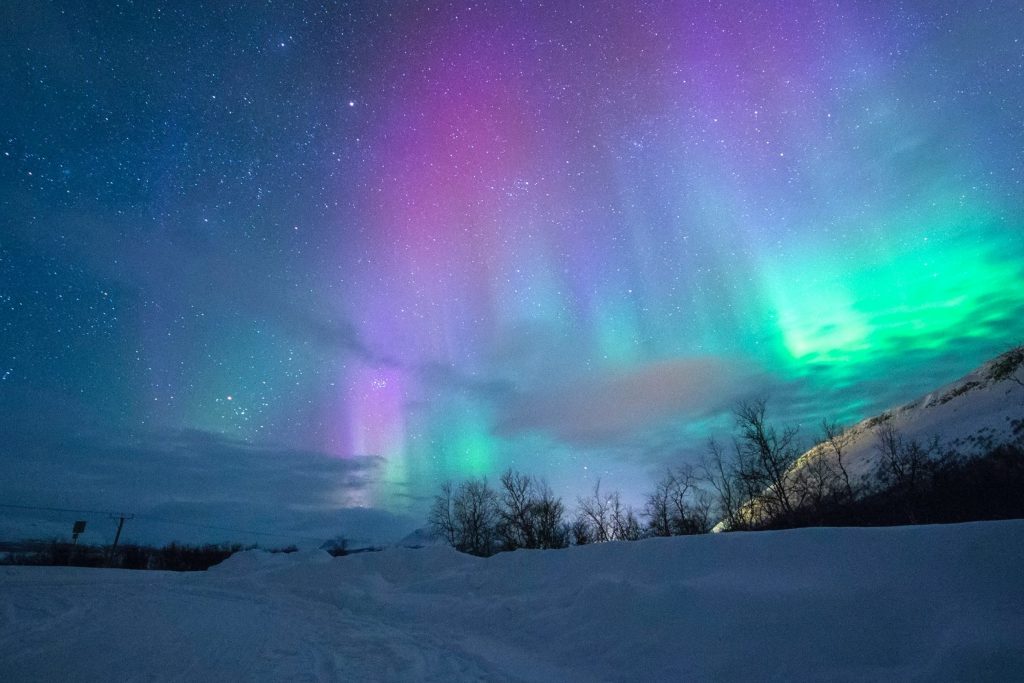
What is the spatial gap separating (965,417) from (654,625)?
63647 mm

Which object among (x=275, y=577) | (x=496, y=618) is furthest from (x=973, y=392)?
(x=275, y=577)

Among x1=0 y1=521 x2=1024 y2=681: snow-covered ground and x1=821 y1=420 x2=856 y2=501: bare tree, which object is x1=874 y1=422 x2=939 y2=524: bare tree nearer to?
x1=821 y1=420 x2=856 y2=501: bare tree

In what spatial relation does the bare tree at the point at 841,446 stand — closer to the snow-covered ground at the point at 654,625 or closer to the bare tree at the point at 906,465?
the bare tree at the point at 906,465

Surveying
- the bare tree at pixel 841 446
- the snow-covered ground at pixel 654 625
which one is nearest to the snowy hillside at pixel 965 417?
the bare tree at pixel 841 446

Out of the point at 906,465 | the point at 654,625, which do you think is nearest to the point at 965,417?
the point at 906,465

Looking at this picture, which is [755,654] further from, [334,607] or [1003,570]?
[334,607]

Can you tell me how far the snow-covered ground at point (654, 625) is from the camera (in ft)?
18.9

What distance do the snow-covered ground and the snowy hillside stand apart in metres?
51.0

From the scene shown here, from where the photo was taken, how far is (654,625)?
8.23m

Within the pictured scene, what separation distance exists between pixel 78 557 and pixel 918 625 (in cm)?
6513

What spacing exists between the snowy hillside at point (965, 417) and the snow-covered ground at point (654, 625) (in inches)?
2009

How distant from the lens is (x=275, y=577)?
69.9ft

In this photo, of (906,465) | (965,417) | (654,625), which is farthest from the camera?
(965,417)

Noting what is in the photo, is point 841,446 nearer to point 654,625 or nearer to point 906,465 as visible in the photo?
point 906,465
